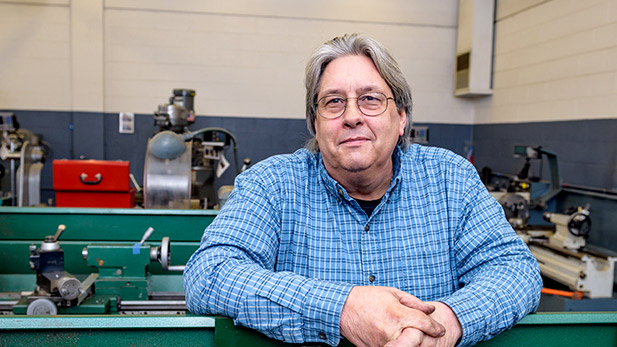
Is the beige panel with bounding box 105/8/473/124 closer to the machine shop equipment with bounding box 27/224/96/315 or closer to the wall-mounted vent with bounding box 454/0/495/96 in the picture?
the wall-mounted vent with bounding box 454/0/495/96

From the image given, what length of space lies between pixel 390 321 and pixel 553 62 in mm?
4296

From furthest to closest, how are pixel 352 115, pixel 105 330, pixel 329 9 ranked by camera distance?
pixel 329 9
pixel 352 115
pixel 105 330

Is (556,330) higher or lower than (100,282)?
higher

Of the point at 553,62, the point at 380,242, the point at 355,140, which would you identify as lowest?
the point at 380,242

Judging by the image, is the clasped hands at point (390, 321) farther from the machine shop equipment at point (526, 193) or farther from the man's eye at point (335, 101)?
the machine shop equipment at point (526, 193)

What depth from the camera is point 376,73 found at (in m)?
1.20

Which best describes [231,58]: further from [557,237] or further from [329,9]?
[557,237]

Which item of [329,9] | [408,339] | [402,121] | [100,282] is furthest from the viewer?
[329,9]

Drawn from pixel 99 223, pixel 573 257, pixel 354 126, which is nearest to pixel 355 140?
pixel 354 126

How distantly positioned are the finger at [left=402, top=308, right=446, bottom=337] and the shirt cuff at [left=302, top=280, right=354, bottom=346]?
0.12 meters

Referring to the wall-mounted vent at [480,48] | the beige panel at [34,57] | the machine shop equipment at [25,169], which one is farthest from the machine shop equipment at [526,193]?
the beige panel at [34,57]

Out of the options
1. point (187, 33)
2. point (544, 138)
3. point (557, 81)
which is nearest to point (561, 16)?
point (557, 81)

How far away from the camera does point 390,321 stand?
0.87m

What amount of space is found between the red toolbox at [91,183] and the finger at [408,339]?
2.71 m
